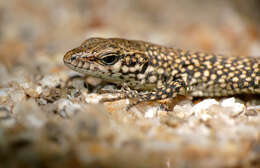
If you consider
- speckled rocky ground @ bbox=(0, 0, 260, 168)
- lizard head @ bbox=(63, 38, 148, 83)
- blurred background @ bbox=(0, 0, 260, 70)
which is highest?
blurred background @ bbox=(0, 0, 260, 70)

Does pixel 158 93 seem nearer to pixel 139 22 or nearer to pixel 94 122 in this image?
pixel 94 122

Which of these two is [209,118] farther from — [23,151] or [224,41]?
[224,41]

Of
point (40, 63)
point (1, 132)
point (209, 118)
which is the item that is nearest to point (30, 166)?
point (1, 132)

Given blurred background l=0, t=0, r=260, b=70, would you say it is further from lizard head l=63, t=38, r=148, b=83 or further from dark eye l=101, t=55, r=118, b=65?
dark eye l=101, t=55, r=118, b=65

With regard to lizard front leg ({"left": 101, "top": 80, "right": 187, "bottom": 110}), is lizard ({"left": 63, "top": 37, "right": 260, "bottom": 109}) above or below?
above

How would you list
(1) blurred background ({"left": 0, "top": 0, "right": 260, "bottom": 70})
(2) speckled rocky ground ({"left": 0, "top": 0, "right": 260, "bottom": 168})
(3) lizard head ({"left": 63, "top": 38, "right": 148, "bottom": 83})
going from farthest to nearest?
(1) blurred background ({"left": 0, "top": 0, "right": 260, "bottom": 70})
(3) lizard head ({"left": 63, "top": 38, "right": 148, "bottom": 83})
(2) speckled rocky ground ({"left": 0, "top": 0, "right": 260, "bottom": 168})

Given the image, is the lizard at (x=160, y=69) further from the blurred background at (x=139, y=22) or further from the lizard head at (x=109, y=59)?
the blurred background at (x=139, y=22)

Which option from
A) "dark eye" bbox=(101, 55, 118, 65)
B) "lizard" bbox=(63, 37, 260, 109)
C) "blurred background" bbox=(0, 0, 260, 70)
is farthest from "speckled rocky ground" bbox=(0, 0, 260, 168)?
"dark eye" bbox=(101, 55, 118, 65)
